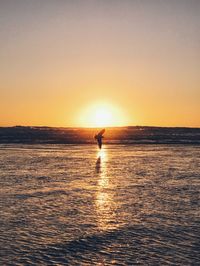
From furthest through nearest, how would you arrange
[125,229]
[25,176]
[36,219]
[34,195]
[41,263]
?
[25,176]
[34,195]
[36,219]
[125,229]
[41,263]

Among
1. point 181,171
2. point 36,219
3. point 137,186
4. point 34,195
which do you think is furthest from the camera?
point 181,171

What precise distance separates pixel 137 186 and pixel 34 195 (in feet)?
15.1

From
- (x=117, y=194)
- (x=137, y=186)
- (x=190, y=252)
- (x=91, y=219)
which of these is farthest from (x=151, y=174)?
(x=190, y=252)

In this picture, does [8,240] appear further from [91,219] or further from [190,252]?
[190,252]

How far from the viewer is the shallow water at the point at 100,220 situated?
29.1 feet

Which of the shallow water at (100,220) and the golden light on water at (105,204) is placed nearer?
the shallow water at (100,220)

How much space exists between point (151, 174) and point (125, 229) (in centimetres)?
1113

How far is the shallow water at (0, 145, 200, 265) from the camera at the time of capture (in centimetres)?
887

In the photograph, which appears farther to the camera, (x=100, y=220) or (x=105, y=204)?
(x=105, y=204)

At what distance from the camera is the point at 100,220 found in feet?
38.7

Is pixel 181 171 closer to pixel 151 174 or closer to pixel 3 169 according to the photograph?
pixel 151 174

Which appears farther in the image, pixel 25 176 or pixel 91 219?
pixel 25 176

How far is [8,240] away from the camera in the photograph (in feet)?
32.0

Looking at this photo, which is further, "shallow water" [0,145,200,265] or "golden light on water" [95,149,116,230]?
"golden light on water" [95,149,116,230]
